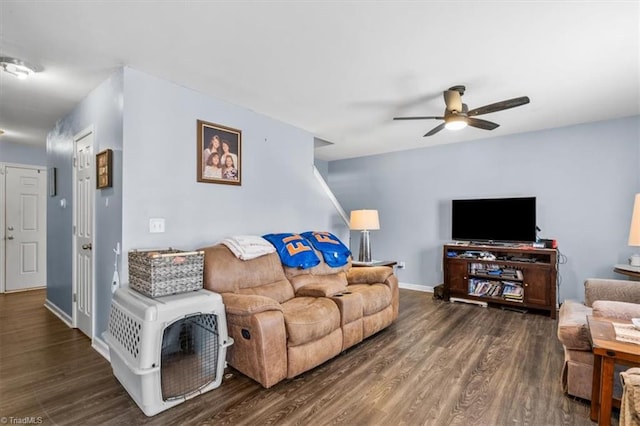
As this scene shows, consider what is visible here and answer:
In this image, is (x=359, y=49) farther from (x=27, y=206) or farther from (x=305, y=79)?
(x=27, y=206)

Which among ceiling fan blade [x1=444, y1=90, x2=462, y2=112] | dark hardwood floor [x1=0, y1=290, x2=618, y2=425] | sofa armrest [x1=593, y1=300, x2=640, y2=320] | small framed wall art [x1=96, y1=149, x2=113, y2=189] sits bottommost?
dark hardwood floor [x1=0, y1=290, x2=618, y2=425]

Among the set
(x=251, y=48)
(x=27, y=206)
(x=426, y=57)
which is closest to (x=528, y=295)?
(x=426, y=57)

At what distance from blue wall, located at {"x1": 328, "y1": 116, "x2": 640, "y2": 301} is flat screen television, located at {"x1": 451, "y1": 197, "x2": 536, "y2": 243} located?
0.31 m

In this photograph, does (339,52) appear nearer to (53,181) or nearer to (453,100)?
(453,100)

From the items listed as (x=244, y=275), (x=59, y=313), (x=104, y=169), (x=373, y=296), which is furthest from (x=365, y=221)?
(x=59, y=313)

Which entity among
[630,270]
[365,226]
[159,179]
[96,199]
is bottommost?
[630,270]

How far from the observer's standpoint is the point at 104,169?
8.57ft

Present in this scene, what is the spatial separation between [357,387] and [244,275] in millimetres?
Result: 1267

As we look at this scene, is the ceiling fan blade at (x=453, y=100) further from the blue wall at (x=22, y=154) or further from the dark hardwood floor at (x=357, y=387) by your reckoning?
the blue wall at (x=22, y=154)

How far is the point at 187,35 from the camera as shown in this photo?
209 centimetres

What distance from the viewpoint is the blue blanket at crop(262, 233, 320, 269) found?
10.1 ft

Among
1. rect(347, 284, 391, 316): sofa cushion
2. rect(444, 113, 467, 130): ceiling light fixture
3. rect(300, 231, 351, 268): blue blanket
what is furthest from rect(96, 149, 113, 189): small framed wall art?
rect(444, 113, 467, 130): ceiling light fixture

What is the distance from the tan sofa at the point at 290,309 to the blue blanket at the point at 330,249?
0.07m

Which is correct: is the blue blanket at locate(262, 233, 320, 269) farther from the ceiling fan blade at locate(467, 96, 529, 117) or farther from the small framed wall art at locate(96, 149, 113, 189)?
the ceiling fan blade at locate(467, 96, 529, 117)
